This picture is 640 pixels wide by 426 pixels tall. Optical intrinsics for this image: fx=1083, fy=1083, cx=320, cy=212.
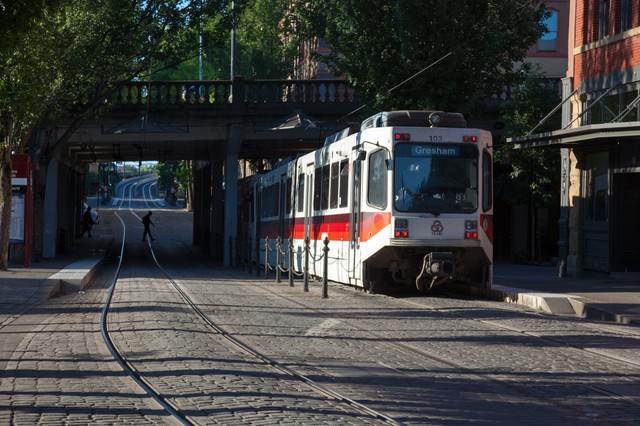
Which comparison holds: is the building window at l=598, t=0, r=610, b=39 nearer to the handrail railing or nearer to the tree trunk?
the handrail railing

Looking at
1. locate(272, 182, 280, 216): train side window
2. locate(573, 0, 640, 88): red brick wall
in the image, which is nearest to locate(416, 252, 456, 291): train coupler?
locate(573, 0, 640, 88): red brick wall

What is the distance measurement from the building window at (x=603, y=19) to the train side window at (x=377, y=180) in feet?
31.9

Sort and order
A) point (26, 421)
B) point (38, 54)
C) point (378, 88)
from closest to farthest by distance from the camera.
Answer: point (26, 421) → point (38, 54) → point (378, 88)

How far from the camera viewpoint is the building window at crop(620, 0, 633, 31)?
1029 inches

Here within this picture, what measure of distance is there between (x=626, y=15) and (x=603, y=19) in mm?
1307

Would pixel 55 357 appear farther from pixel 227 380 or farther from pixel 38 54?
pixel 38 54

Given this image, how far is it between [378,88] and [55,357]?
63.0 feet

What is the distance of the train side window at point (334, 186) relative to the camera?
910 inches

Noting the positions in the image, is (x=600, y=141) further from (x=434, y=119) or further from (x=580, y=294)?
(x=434, y=119)

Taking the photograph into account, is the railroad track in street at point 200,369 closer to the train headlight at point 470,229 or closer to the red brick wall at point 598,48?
the train headlight at point 470,229

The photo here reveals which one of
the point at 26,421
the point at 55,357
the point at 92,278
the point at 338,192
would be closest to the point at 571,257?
the point at 338,192

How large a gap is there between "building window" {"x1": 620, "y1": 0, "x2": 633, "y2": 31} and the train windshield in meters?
8.13

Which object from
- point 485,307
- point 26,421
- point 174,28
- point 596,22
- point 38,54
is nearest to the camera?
point 26,421

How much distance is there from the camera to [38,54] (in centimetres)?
2600
